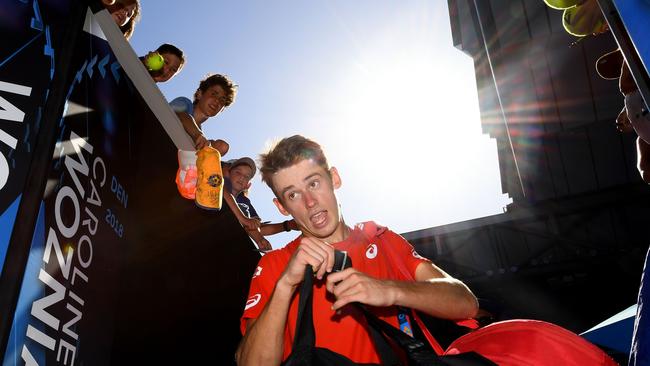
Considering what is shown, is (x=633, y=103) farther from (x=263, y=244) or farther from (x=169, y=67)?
(x=263, y=244)

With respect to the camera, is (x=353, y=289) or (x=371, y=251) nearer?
(x=353, y=289)

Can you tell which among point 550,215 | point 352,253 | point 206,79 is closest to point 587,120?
point 550,215

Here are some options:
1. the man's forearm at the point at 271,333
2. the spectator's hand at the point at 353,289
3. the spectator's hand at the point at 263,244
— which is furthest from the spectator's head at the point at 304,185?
the spectator's hand at the point at 263,244

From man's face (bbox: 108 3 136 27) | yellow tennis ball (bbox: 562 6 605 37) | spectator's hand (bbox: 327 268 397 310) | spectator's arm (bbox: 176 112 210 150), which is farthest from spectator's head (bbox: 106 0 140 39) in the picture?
yellow tennis ball (bbox: 562 6 605 37)

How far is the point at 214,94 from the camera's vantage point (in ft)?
10.3

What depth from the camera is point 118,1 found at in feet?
6.80

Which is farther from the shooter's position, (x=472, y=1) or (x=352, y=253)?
(x=472, y=1)

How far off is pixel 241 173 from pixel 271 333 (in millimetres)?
2614

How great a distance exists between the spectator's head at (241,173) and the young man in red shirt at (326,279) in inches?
79.8

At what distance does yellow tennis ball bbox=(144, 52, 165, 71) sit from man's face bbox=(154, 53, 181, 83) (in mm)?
162

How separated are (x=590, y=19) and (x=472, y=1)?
578 cm

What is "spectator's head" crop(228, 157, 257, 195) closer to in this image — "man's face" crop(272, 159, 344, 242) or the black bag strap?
"man's face" crop(272, 159, 344, 242)

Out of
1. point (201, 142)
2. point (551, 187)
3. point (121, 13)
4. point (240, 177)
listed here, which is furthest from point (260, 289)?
point (551, 187)

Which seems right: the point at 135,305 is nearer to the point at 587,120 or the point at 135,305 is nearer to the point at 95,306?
the point at 95,306
